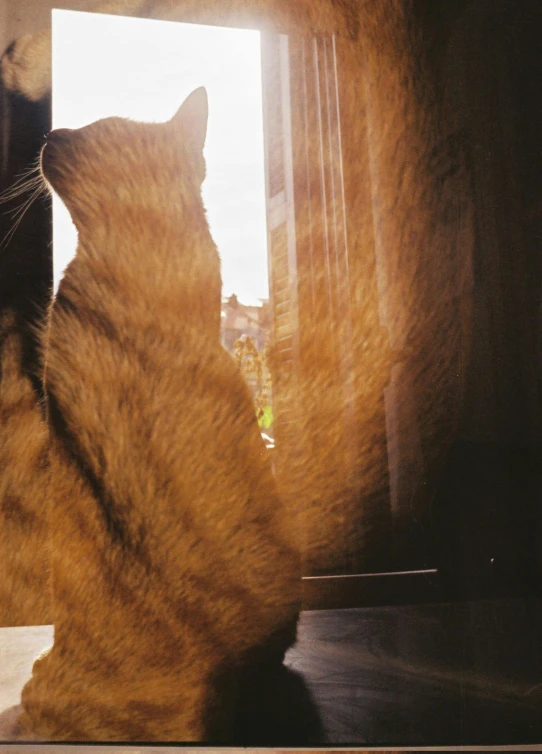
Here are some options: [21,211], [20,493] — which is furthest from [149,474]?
[21,211]

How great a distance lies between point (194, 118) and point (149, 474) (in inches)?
19.0

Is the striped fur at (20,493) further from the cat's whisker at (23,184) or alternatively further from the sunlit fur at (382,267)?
the cat's whisker at (23,184)

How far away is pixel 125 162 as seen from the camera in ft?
2.74

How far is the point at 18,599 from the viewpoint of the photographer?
0.79m

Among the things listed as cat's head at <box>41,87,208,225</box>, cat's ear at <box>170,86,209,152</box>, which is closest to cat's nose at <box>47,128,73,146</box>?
cat's head at <box>41,87,208,225</box>

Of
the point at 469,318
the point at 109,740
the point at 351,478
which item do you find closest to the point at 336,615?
the point at 351,478

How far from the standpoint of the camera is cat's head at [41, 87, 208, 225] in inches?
32.5

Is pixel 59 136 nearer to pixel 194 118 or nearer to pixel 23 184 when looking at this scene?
pixel 23 184

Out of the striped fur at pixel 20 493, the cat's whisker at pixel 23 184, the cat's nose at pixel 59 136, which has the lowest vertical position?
the striped fur at pixel 20 493

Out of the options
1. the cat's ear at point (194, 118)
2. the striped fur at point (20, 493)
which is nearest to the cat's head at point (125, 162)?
the cat's ear at point (194, 118)

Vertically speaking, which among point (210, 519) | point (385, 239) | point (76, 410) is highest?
point (385, 239)

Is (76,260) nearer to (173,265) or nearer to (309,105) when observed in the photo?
(173,265)

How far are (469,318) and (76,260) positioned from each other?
54cm

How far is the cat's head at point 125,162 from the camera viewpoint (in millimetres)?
826
